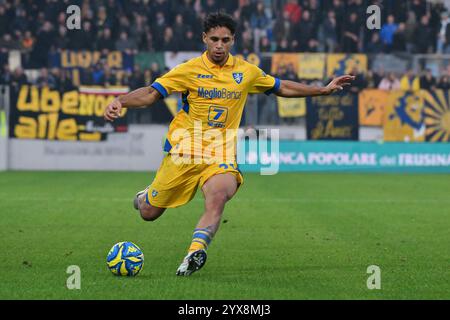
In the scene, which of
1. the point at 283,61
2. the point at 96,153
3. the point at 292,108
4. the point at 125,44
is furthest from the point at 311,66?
the point at 96,153

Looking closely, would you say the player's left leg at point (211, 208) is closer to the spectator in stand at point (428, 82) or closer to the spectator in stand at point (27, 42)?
the spectator in stand at point (27, 42)

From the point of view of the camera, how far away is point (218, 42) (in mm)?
8266

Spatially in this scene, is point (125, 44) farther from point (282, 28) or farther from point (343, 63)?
point (343, 63)

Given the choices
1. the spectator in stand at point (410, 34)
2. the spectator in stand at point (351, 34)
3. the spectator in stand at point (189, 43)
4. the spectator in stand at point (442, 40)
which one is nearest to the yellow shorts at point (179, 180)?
the spectator in stand at point (189, 43)

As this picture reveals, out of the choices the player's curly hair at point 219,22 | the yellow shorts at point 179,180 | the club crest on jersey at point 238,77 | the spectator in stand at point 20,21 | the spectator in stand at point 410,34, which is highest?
the spectator in stand at point 20,21

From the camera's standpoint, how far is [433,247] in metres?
10.1

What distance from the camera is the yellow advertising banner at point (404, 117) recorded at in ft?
91.5

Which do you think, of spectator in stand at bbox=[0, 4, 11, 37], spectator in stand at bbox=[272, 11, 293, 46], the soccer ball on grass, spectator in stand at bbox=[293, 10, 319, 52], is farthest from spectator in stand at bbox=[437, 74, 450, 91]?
→ the soccer ball on grass

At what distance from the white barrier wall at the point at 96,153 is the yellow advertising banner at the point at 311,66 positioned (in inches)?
168

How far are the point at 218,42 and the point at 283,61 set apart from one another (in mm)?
19221

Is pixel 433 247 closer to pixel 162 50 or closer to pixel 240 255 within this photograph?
pixel 240 255

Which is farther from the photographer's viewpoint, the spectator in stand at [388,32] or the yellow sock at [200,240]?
the spectator in stand at [388,32]
